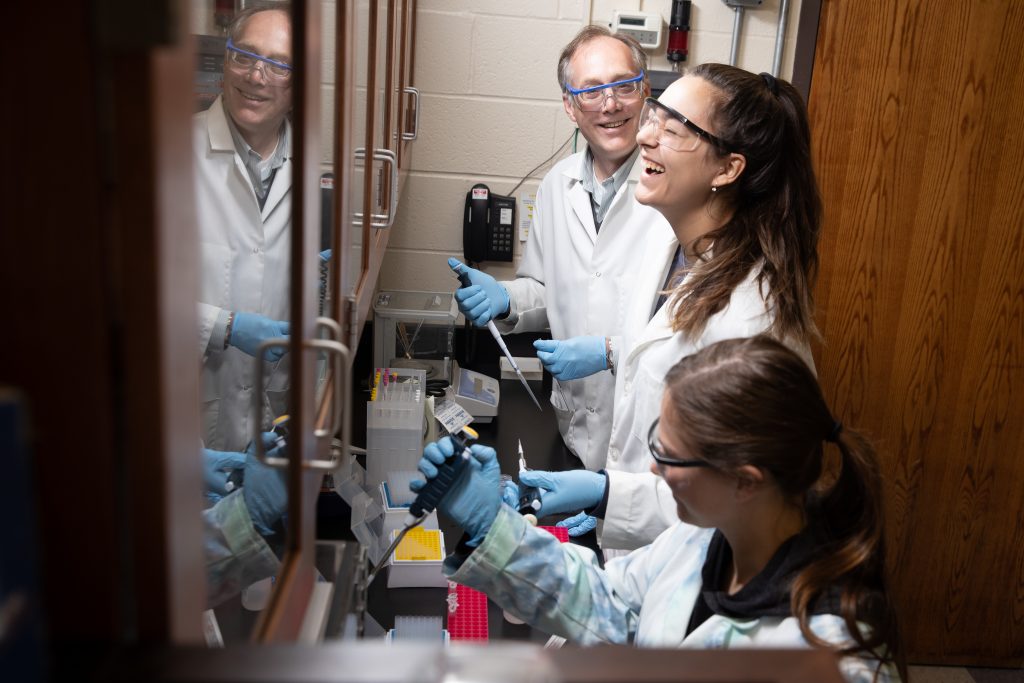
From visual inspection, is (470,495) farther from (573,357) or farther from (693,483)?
(573,357)

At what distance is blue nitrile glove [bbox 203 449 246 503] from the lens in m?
0.91

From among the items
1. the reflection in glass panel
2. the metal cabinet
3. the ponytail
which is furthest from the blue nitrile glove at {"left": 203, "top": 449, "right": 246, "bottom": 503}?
the ponytail

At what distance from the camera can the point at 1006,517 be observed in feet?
8.43

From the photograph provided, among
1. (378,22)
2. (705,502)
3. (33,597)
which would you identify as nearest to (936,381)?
(705,502)

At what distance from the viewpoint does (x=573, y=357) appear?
2.28 meters

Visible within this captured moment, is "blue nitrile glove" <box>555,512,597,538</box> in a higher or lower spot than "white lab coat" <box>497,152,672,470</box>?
lower

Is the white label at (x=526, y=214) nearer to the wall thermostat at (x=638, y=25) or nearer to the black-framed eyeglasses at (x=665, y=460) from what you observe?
the wall thermostat at (x=638, y=25)

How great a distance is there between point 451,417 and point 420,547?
52 cm

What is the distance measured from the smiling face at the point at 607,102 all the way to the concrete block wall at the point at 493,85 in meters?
0.44

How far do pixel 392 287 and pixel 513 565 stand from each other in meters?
1.83

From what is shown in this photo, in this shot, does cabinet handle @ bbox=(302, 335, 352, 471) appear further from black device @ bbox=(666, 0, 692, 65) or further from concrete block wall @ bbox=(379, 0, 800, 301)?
black device @ bbox=(666, 0, 692, 65)

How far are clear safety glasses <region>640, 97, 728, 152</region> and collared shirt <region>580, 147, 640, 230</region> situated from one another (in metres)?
0.68

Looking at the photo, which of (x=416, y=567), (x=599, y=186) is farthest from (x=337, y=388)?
(x=599, y=186)

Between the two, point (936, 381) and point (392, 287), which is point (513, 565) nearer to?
point (936, 381)
